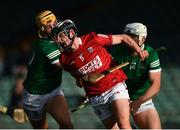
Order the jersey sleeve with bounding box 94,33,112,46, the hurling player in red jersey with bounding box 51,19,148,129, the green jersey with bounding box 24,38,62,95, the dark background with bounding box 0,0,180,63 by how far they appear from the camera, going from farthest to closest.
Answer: the dark background with bounding box 0,0,180,63, the green jersey with bounding box 24,38,62,95, the jersey sleeve with bounding box 94,33,112,46, the hurling player in red jersey with bounding box 51,19,148,129

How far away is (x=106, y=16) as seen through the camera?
13227 mm

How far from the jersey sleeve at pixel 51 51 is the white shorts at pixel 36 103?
0.49 m

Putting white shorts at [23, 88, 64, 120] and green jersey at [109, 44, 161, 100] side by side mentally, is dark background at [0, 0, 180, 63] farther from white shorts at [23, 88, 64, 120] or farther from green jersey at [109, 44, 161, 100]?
green jersey at [109, 44, 161, 100]

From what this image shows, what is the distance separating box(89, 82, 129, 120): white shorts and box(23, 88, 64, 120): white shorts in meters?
0.78

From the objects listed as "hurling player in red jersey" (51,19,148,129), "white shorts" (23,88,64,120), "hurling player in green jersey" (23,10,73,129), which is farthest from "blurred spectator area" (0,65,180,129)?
"hurling player in red jersey" (51,19,148,129)

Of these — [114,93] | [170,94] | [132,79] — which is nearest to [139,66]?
[132,79]

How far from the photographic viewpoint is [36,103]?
774 cm

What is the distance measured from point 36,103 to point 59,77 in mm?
408

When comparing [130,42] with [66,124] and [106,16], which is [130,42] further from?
[106,16]

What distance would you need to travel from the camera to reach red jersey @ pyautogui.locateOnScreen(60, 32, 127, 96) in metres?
6.77

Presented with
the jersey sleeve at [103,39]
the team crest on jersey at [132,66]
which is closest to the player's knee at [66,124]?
the team crest on jersey at [132,66]

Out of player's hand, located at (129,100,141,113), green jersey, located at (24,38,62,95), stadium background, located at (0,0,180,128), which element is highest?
green jersey, located at (24,38,62,95)

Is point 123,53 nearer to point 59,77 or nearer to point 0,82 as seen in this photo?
point 59,77

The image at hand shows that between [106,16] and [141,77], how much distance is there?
234 inches
